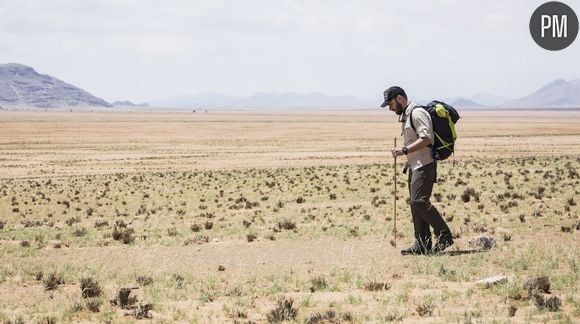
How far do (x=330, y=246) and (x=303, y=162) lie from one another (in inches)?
1412

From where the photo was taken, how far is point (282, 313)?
771 centimetres

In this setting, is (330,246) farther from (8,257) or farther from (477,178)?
(477,178)

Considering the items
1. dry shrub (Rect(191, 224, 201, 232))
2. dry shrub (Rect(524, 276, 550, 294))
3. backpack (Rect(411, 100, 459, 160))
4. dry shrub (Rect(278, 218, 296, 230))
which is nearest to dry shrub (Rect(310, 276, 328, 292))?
dry shrub (Rect(524, 276, 550, 294))

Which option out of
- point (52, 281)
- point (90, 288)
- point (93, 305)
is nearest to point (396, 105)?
point (90, 288)

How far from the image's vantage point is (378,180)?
1235 inches

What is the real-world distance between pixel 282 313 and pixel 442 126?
446 cm

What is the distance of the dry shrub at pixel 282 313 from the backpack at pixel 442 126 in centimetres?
404

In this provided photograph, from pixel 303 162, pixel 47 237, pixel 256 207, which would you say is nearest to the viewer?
pixel 47 237

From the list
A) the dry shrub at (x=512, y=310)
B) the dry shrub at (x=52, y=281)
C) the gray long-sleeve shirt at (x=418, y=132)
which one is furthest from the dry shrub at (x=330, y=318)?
the dry shrub at (x=52, y=281)

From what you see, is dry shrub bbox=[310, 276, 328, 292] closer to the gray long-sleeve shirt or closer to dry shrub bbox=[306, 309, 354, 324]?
dry shrub bbox=[306, 309, 354, 324]

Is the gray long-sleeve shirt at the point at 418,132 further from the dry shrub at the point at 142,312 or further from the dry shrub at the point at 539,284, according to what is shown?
the dry shrub at the point at 142,312

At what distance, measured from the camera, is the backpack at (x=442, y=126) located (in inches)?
415

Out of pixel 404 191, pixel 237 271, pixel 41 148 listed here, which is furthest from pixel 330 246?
pixel 41 148

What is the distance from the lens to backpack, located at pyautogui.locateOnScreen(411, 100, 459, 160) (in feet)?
34.6
